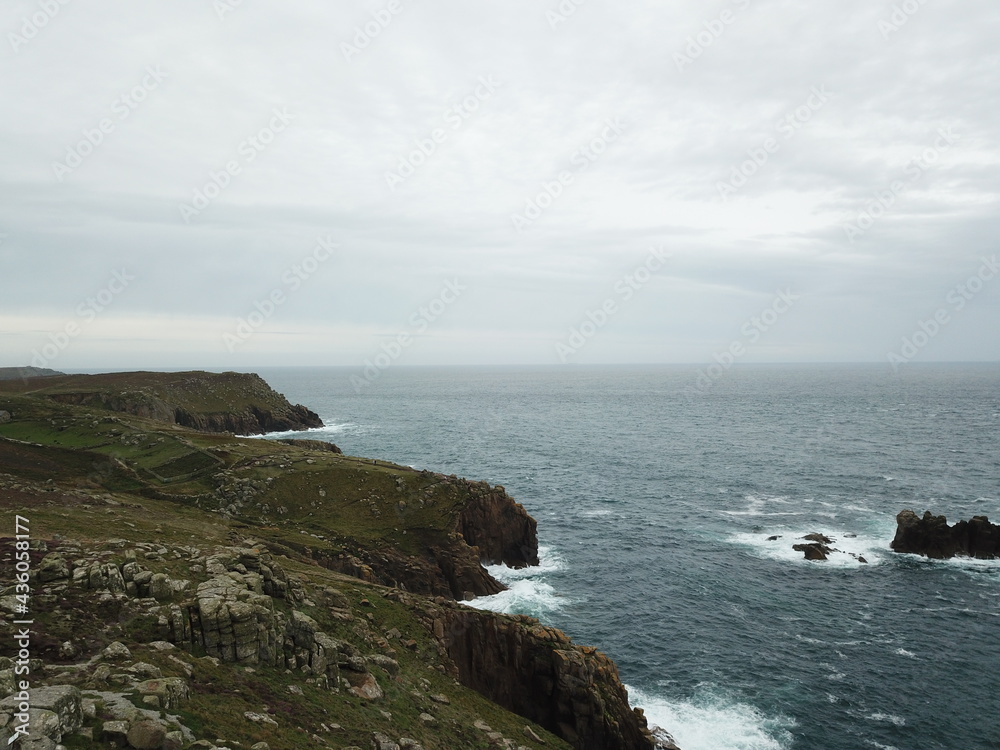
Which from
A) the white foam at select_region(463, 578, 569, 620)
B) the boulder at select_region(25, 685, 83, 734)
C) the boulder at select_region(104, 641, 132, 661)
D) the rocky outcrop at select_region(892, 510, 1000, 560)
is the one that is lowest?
the white foam at select_region(463, 578, 569, 620)

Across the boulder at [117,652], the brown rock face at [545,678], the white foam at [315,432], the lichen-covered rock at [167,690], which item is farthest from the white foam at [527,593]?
the white foam at [315,432]

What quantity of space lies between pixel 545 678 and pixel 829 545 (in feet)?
169

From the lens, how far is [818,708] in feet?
133

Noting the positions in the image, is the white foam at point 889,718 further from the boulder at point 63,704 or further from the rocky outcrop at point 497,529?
the boulder at point 63,704

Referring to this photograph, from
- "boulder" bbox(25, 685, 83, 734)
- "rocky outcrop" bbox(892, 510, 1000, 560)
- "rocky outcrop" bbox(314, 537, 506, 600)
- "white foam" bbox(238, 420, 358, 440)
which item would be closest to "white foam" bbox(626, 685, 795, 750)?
"rocky outcrop" bbox(314, 537, 506, 600)

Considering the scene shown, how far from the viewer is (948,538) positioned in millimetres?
68250

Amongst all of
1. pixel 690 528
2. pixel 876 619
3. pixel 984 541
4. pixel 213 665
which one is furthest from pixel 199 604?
pixel 984 541

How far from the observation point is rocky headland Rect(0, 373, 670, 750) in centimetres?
1811

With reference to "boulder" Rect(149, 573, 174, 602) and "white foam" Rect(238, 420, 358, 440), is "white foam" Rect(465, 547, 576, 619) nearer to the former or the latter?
"boulder" Rect(149, 573, 174, 602)

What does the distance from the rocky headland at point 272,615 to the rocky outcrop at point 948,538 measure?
44.6 meters

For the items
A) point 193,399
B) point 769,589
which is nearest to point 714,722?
point 769,589

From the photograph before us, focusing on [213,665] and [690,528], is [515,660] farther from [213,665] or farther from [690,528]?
[690,528]

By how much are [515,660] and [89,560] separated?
23.9 meters

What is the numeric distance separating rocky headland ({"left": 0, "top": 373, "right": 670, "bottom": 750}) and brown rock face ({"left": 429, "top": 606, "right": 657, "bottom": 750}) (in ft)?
0.38
